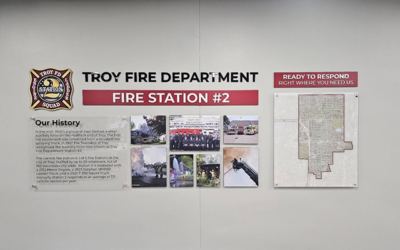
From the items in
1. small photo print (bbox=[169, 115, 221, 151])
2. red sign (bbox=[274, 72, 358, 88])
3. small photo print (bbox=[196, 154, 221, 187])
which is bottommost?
small photo print (bbox=[196, 154, 221, 187])

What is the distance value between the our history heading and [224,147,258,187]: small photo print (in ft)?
1.92

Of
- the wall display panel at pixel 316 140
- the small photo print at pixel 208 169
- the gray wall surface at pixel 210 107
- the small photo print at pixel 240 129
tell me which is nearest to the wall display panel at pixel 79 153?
the gray wall surface at pixel 210 107

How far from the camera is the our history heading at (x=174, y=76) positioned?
167 centimetres

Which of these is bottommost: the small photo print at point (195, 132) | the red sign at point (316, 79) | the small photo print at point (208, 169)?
the small photo print at point (208, 169)

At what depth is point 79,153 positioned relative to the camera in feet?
5.52

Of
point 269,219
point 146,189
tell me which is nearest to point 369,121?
point 269,219

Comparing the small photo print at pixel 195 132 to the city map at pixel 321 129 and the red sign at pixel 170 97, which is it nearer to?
the red sign at pixel 170 97

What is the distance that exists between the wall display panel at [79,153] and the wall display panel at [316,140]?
130 cm

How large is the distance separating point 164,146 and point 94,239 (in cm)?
97

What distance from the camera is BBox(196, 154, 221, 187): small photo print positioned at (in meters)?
1.67

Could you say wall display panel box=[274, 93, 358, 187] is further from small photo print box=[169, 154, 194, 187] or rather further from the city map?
small photo print box=[169, 154, 194, 187]

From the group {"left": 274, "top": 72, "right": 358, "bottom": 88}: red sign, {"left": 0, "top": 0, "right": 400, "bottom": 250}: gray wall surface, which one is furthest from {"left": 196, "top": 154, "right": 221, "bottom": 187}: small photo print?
{"left": 274, "top": 72, "right": 358, "bottom": 88}: red sign
